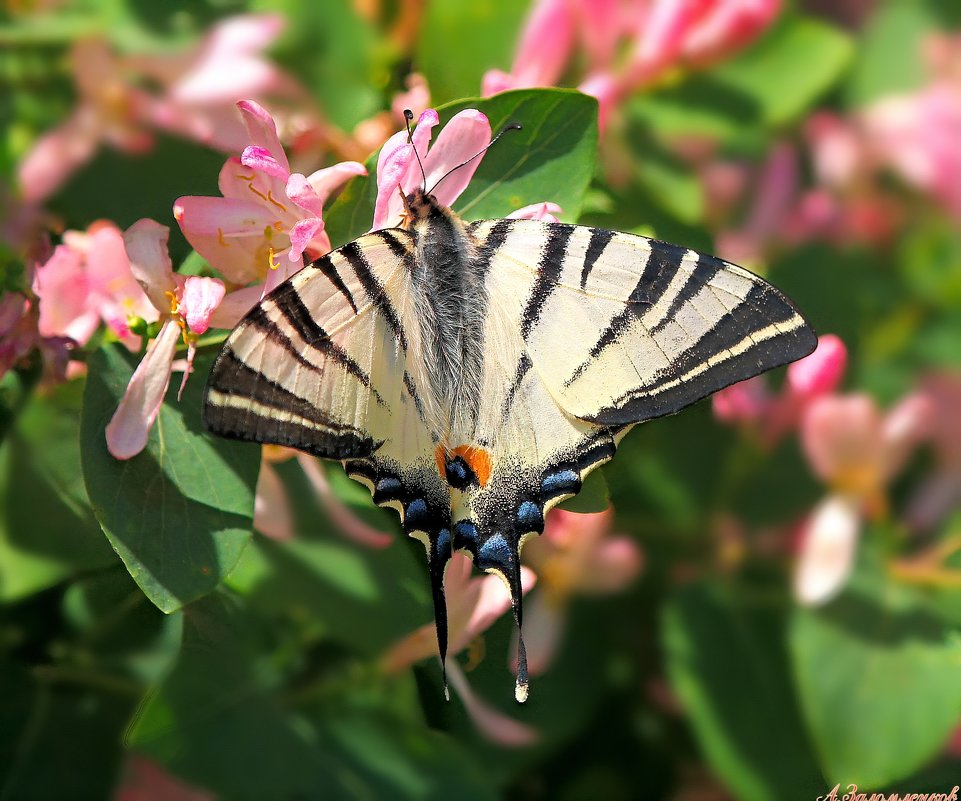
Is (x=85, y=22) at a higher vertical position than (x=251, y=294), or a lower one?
higher

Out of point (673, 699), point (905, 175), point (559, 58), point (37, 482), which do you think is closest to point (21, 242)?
point (37, 482)

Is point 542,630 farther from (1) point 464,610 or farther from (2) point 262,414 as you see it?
(2) point 262,414

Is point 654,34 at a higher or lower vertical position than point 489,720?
higher

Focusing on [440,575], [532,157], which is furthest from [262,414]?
[532,157]

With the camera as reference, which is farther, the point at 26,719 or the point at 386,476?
the point at 26,719

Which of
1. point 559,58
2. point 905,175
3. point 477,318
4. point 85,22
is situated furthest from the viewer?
point 905,175

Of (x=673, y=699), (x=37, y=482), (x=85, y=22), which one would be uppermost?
(x=85, y=22)

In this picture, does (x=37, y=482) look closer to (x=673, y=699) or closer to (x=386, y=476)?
(x=386, y=476)
